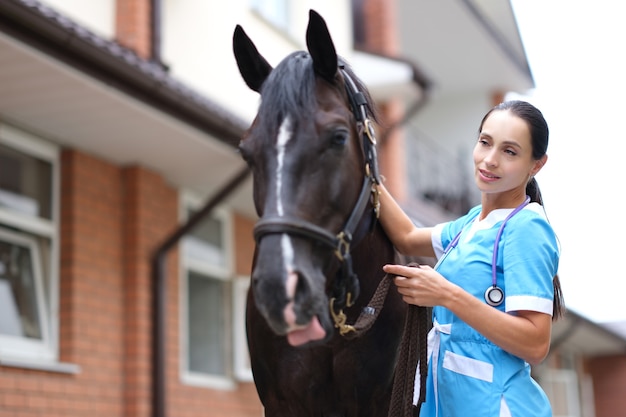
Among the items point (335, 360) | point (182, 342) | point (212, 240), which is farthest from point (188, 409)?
point (335, 360)

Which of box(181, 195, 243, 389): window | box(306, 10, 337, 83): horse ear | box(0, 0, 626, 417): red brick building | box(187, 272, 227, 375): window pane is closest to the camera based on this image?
box(306, 10, 337, 83): horse ear

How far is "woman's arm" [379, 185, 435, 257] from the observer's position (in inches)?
135

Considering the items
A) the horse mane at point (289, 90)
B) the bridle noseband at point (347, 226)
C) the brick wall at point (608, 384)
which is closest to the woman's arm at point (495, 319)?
the bridle noseband at point (347, 226)

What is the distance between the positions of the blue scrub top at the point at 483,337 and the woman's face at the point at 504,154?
0.11 metres

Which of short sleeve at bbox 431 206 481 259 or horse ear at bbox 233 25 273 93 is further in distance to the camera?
short sleeve at bbox 431 206 481 259

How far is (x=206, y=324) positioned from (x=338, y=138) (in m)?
7.31

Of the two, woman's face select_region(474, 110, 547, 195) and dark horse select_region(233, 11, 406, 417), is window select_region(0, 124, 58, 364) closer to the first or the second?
dark horse select_region(233, 11, 406, 417)

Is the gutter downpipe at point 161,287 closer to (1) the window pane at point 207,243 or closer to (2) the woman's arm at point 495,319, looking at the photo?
(1) the window pane at point 207,243

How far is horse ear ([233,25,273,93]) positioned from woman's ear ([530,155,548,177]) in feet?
2.94

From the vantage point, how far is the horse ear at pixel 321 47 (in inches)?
116

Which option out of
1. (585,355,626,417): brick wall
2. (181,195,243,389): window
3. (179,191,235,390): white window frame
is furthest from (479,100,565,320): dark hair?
(585,355,626,417): brick wall

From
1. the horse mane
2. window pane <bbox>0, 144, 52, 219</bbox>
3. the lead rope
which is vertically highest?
window pane <bbox>0, 144, 52, 219</bbox>

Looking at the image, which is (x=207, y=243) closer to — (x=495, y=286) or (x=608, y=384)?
(x=495, y=286)

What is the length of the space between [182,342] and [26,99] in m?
3.13
